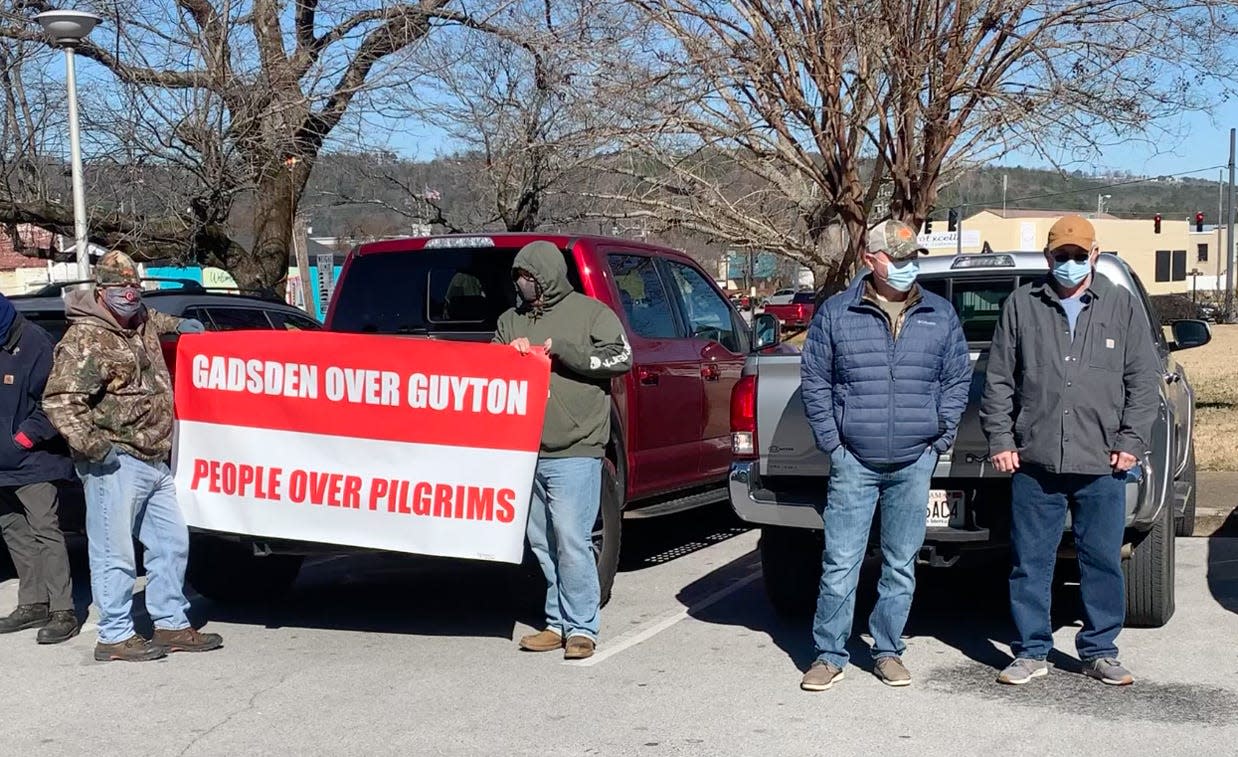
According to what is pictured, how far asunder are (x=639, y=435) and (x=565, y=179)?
945 centimetres

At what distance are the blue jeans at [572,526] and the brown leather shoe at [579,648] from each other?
0.03 meters

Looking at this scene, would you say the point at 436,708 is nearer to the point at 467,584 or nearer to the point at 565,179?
the point at 467,584

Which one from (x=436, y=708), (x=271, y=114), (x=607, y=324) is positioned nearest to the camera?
(x=436, y=708)

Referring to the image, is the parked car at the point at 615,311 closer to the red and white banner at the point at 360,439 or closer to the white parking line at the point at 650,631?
the white parking line at the point at 650,631

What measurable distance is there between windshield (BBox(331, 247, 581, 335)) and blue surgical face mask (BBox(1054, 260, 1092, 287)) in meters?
2.87

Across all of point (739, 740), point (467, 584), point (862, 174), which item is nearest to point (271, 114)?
A: point (862, 174)

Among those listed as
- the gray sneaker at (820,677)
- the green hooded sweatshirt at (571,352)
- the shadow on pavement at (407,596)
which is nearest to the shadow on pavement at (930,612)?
the gray sneaker at (820,677)

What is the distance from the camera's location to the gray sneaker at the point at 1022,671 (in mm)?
5867

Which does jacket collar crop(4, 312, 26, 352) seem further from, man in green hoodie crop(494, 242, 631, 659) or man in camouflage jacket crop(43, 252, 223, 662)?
man in green hoodie crop(494, 242, 631, 659)

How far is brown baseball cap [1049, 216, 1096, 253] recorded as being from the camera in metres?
5.70

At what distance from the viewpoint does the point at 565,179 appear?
17.0m

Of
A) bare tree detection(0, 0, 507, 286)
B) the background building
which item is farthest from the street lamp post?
the background building

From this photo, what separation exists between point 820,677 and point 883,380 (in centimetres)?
128

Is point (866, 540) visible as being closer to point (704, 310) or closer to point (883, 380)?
point (883, 380)
